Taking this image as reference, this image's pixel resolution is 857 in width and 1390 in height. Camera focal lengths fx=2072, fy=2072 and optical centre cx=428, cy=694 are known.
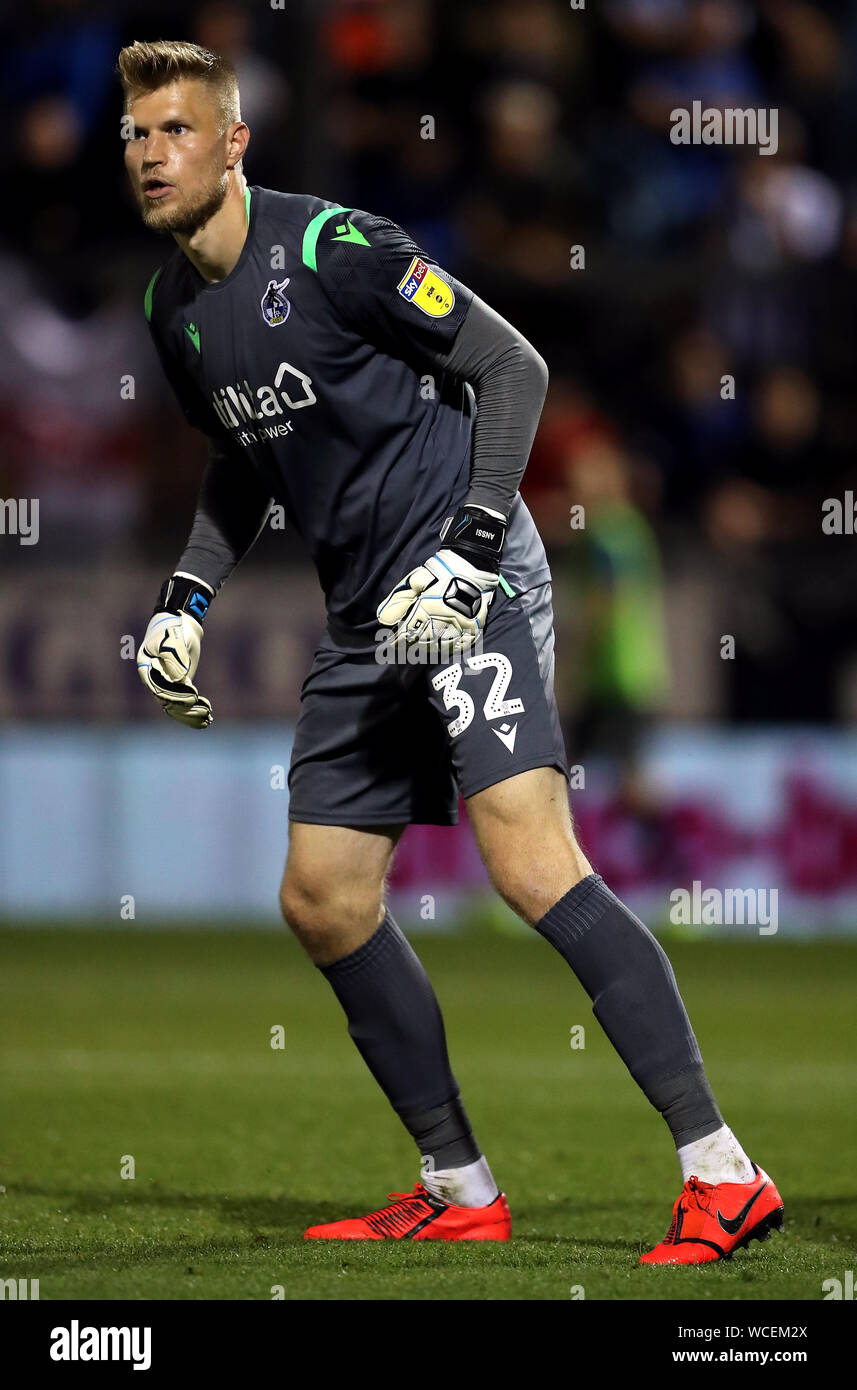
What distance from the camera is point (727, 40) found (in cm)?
1275

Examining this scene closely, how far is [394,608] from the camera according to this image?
3.66m

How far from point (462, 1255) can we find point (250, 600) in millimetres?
7275

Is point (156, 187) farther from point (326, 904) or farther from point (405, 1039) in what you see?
point (405, 1039)

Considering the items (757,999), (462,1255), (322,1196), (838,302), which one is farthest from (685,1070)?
(838,302)

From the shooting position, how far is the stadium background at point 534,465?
10.3 m

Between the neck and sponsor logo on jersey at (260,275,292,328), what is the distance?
11cm

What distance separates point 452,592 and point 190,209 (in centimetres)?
92

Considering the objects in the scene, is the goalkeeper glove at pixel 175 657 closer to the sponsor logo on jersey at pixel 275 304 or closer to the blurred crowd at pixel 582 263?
the sponsor logo on jersey at pixel 275 304

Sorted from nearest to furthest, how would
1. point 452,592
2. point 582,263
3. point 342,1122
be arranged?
point 452,592 → point 342,1122 → point 582,263

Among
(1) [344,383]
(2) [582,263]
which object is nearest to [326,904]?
(1) [344,383]

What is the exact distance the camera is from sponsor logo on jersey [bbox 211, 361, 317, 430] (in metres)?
3.92

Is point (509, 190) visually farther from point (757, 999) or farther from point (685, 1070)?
point (685, 1070)

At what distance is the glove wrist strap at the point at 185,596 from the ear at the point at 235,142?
0.85 meters
